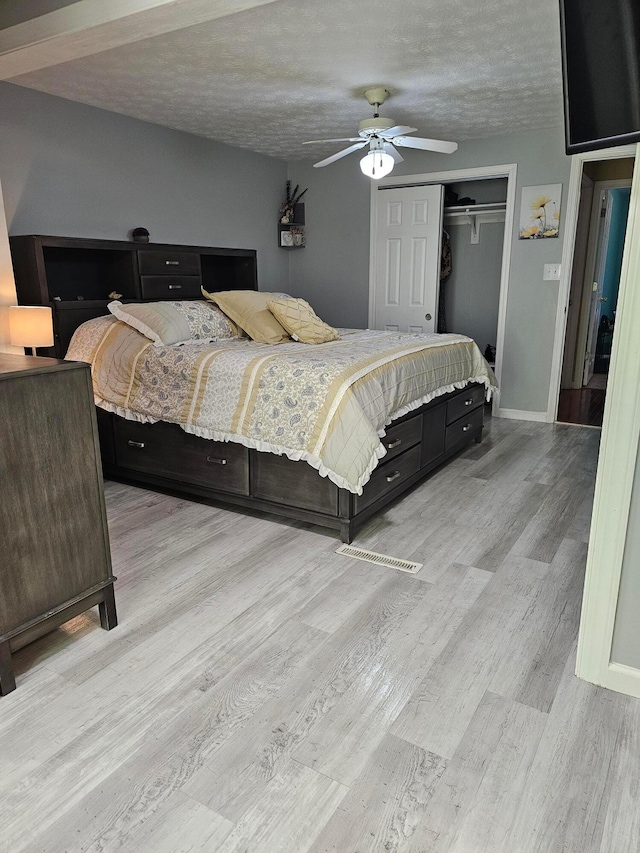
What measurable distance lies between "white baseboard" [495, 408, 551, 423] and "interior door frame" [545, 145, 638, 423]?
32mm

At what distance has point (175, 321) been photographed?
3.47m

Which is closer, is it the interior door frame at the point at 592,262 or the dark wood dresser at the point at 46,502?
the dark wood dresser at the point at 46,502

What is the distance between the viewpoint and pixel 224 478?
10.4 feet

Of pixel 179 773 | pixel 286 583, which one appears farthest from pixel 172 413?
pixel 179 773

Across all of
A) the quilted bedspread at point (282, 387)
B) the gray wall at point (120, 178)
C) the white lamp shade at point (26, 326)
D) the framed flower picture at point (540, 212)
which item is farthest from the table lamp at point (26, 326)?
the framed flower picture at point (540, 212)

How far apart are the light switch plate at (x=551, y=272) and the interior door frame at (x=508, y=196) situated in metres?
0.32

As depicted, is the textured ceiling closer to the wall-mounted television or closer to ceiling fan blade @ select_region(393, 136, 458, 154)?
ceiling fan blade @ select_region(393, 136, 458, 154)

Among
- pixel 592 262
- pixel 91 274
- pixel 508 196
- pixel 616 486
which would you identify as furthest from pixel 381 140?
pixel 592 262

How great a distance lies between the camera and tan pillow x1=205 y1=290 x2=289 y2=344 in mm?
3633

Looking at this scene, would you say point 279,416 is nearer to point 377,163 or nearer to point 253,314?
point 253,314

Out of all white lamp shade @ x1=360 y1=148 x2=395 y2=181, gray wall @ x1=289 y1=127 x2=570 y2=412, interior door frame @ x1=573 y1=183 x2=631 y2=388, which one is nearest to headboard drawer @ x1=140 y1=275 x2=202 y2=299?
white lamp shade @ x1=360 y1=148 x2=395 y2=181

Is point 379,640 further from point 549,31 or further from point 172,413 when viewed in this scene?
point 549,31

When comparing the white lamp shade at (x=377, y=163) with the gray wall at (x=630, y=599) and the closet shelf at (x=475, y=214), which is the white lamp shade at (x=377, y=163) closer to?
the closet shelf at (x=475, y=214)

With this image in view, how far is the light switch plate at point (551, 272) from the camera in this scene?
15.9ft
